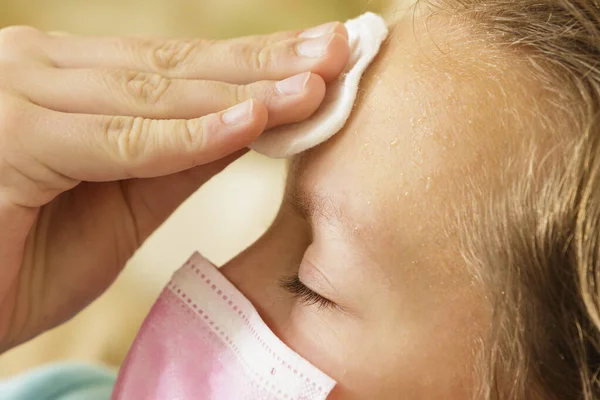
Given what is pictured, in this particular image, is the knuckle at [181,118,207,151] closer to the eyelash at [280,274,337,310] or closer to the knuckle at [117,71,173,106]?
the knuckle at [117,71,173,106]

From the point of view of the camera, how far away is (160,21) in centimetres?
183

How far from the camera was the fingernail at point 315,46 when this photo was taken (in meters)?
0.65

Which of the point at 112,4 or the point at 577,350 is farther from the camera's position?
the point at 112,4

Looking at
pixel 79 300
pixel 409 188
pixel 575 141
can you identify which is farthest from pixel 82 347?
pixel 575 141

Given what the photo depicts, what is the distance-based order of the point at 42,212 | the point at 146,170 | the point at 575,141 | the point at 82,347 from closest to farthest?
the point at 575,141, the point at 146,170, the point at 42,212, the point at 82,347

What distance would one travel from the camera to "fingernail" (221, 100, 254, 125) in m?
0.62

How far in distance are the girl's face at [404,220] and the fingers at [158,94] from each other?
0.05 metres

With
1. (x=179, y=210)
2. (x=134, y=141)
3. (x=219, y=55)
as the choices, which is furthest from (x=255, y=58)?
(x=179, y=210)

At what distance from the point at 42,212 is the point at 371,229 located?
18.4 inches

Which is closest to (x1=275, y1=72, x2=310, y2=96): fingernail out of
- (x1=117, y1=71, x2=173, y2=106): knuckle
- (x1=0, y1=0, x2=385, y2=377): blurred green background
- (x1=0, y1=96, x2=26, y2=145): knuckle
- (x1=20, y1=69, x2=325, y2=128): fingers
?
(x1=20, y1=69, x2=325, y2=128): fingers

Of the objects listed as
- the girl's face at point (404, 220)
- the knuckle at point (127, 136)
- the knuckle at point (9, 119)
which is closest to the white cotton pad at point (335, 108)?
the girl's face at point (404, 220)

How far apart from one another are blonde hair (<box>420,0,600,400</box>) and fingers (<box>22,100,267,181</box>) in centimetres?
23

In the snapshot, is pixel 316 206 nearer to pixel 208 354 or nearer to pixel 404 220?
pixel 404 220

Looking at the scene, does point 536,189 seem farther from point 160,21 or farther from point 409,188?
point 160,21
